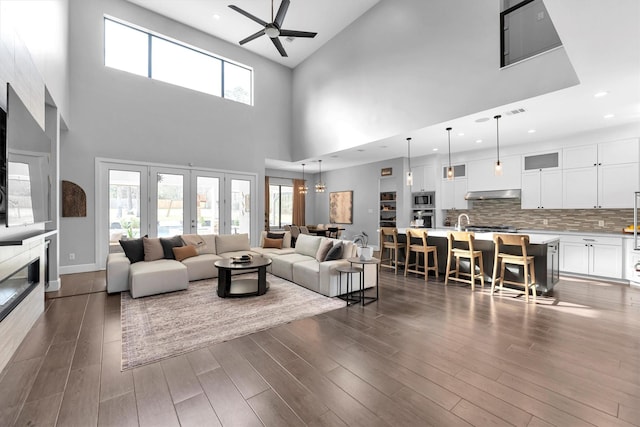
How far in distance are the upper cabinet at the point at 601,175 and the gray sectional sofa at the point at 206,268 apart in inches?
179

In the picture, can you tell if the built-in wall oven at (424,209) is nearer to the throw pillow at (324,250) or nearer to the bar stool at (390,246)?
the bar stool at (390,246)

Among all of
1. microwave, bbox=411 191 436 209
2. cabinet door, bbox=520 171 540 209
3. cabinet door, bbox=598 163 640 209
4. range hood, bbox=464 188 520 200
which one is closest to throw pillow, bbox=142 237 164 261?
microwave, bbox=411 191 436 209

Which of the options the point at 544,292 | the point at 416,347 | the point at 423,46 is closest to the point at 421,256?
the point at 544,292

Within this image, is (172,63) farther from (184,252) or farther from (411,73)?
(411,73)

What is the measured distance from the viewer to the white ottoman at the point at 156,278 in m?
4.05

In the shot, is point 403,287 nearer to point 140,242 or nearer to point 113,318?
point 113,318

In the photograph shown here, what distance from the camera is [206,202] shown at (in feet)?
24.5

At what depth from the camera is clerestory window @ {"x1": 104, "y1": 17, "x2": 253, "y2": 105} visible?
634 cm

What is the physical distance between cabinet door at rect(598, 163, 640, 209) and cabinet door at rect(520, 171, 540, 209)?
958 millimetres

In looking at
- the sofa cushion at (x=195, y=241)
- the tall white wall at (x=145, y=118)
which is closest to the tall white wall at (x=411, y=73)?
the tall white wall at (x=145, y=118)

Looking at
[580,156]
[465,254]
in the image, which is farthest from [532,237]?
[580,156]

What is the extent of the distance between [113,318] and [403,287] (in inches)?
161

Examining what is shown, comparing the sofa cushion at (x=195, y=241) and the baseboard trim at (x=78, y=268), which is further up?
the sofa cushion at (x=195, y=241)

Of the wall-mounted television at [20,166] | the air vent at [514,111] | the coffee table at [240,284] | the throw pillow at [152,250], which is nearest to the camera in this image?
the wall-mounted television at [20,166]
